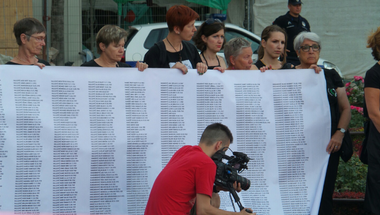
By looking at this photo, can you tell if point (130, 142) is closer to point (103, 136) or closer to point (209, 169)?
point (103, 136)

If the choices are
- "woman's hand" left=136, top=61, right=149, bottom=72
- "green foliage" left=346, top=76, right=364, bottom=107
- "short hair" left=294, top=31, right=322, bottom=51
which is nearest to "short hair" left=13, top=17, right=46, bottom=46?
"woman's hand" left=136, top=61, right=149, bottom=72

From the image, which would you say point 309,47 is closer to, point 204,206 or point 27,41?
point 204,206

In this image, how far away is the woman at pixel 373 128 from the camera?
12.6ft

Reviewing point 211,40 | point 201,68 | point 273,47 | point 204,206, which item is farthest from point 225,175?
point 273,47

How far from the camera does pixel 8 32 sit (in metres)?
8.99

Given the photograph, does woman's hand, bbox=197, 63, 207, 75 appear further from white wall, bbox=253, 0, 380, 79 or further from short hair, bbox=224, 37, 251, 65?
white wall, bbox=253, 0, 380, 79

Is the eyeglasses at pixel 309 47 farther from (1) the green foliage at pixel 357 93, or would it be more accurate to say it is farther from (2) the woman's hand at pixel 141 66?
(1) the green foliage at pixel 357 93

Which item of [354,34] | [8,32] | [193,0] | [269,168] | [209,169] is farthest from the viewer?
[354,34]

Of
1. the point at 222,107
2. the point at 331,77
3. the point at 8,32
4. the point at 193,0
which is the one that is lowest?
the point at 222,107

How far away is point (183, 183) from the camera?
3066 millimetres

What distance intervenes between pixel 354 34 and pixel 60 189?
962 centimetres

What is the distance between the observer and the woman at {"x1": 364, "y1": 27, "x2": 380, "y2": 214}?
12.6 feet

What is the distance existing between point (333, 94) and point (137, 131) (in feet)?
6.22

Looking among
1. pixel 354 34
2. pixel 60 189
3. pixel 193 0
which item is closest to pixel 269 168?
pixel 60 189
